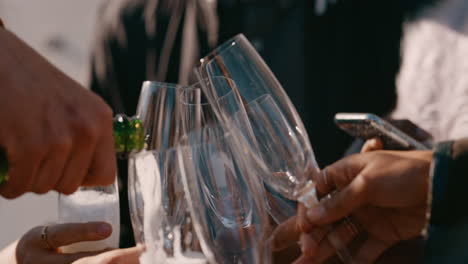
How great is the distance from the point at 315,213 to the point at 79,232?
16.0 inches

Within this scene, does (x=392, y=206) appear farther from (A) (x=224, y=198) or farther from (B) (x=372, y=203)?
(A) (x=224, y=198)

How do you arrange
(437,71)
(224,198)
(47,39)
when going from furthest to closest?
(47,39), (437,71), (224,198)

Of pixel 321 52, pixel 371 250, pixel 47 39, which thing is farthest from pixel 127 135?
pixel 47 39

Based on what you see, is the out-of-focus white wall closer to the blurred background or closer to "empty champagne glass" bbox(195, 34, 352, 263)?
the blurred background

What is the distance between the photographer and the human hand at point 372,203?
691 mm

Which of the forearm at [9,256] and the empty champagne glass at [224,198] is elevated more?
the empty champagne glass at [224,198]

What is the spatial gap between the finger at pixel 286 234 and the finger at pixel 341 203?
0.05 metres

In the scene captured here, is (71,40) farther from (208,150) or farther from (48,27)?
(208,150)

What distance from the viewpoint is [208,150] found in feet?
2.31

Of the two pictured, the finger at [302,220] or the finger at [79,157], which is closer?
the finger at [79,157]

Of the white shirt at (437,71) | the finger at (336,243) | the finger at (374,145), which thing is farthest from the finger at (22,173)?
the white shirt at (437,71)

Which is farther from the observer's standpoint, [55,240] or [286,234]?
[55,240]

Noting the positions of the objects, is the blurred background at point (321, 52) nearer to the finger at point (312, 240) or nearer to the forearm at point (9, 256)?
the forearm at point (9, 256)

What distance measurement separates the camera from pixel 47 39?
288 centimetres
